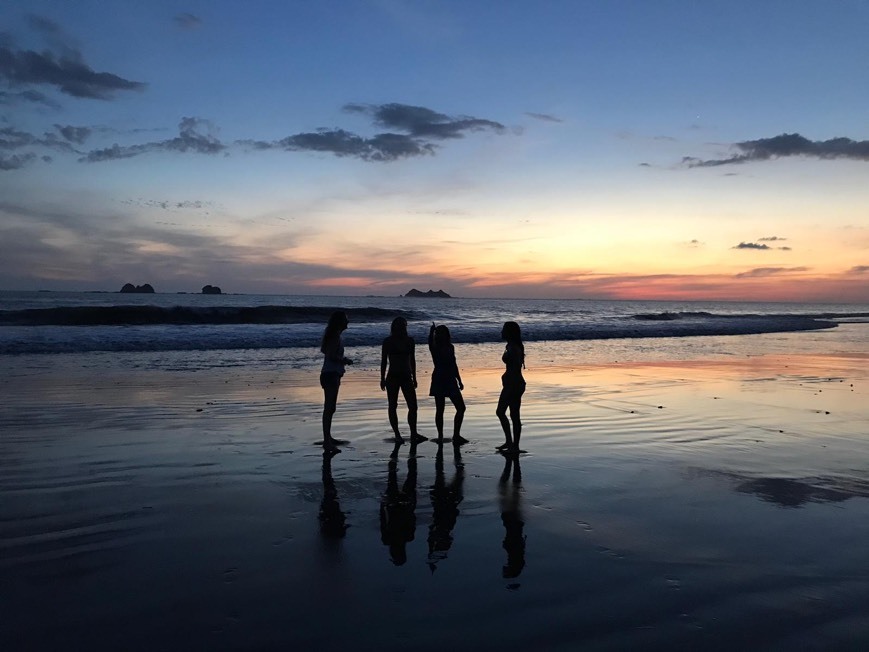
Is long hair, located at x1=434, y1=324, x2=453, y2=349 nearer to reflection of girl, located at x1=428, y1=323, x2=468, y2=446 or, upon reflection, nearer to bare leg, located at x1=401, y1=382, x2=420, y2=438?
reflection of girl, located at x1=428, y1=323, x2=468, y2=446

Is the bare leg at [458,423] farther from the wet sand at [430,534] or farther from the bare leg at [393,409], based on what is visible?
the bare leg at [393,409]

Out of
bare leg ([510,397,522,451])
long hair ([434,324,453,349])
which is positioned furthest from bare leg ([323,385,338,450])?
bare leg ([510,397,522,451])

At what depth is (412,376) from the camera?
31.9 feet

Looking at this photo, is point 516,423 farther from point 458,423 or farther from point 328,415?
point 328,415

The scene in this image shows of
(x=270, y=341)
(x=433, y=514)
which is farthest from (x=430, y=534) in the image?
(x=270, y=341)

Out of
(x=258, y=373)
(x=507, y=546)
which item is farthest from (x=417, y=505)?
(x=258, y=373)

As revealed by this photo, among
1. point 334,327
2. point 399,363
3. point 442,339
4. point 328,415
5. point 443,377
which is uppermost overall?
point 334,327

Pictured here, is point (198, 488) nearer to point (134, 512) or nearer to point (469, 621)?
point (134, 512)

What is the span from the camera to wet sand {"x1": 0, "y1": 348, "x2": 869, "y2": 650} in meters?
3.79

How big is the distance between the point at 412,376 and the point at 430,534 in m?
4.44

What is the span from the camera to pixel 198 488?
6.68 meters

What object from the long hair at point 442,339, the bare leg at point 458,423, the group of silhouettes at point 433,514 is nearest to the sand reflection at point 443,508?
the group of silhouettes at point 433,514

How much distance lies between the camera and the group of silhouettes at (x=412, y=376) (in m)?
9.16

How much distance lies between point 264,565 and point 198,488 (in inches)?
94.4
